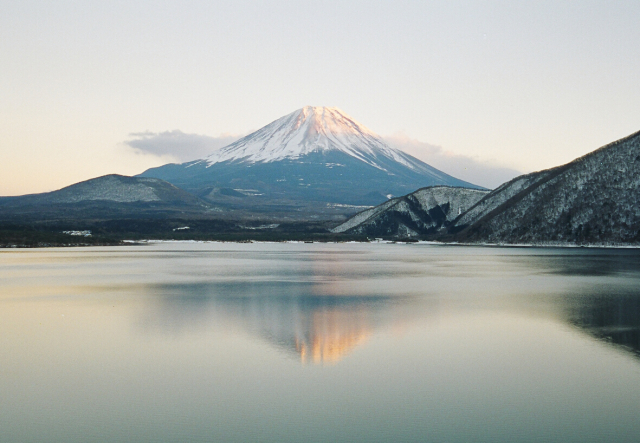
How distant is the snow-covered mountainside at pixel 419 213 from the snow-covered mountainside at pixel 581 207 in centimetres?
2367

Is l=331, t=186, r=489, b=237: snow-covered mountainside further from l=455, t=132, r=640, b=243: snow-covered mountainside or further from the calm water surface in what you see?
the calm water surface

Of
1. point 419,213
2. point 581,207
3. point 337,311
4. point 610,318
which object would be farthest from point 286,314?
point 419,213

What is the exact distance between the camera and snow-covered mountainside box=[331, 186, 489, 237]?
142 metres

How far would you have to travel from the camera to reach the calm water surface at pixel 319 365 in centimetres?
1250

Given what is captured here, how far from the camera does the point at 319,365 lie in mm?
17547

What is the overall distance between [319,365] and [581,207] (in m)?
90.1

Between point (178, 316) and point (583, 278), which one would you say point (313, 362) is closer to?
point (178, 316)

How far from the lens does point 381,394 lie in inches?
577

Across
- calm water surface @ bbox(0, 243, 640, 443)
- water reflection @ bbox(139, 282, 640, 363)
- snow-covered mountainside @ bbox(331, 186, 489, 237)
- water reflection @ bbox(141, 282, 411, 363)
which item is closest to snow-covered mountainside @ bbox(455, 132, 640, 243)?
snow-covered mountainside @ bbox(331, 186, 489, 237)

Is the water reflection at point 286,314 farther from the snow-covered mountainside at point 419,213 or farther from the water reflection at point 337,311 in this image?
the snow-covered mountainside at point 419,213

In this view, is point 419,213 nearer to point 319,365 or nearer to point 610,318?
point 610,318

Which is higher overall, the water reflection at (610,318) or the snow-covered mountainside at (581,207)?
the snow-covered mountainside at (581,207)

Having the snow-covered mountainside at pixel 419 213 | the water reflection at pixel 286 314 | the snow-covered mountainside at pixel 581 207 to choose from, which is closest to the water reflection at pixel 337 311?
the water reflection at pixel 286 314

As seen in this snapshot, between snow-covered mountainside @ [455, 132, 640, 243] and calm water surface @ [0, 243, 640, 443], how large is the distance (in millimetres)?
63178
